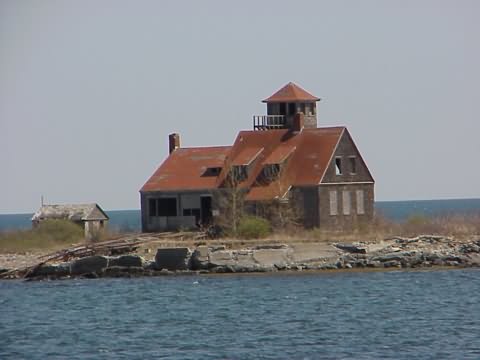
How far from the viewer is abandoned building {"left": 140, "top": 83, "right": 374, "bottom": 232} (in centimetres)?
6831

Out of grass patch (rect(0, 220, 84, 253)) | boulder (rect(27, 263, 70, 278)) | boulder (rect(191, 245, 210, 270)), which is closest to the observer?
boulder (rect(191, 245, 210, 270))

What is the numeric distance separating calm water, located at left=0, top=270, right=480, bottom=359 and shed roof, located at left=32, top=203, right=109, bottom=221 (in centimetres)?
1329

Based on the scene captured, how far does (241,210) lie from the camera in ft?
224

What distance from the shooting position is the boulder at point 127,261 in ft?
207

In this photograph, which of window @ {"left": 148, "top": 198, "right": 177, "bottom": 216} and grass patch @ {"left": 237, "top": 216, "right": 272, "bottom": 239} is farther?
window @ {"left": 148, "top": 198, "right": 177, "bottom": 216}

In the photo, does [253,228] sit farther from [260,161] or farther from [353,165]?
[353,165]

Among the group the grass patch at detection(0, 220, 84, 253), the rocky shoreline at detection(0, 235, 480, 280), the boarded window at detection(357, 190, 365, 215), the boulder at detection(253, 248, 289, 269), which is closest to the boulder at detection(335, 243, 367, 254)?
the rocky shoreline at detection(0, 235, 480, 280)

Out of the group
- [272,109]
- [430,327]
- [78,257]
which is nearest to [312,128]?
[272,109]

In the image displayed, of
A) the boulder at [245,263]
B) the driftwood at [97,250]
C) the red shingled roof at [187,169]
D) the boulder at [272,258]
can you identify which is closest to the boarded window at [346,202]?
the red shingled roof at [187,169]

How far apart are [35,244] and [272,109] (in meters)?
14.6

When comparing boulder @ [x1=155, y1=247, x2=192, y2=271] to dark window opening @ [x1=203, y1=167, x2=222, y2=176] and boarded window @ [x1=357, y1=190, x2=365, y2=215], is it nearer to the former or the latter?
dark window opening @ [x1=203, y1=167, x2=222, y2=176]

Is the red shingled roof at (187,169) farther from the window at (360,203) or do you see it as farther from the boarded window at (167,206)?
the window at (360,203)

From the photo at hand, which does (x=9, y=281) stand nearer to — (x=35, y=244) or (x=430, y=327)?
(x=35, y=244)

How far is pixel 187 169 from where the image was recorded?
74.0m
